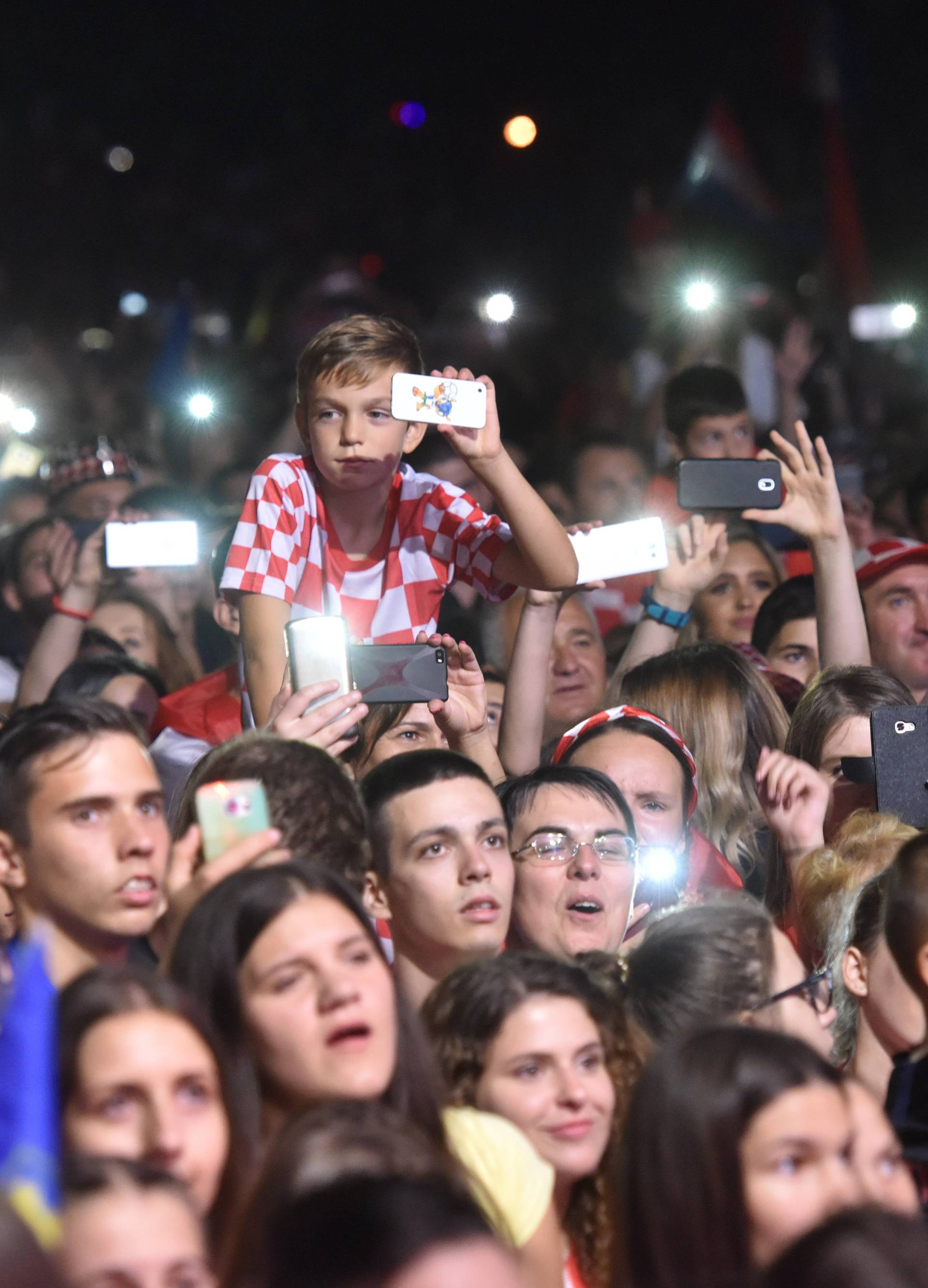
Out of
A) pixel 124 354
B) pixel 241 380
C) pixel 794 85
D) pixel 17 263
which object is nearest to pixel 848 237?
pixel 794 85

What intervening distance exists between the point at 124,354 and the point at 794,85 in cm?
420

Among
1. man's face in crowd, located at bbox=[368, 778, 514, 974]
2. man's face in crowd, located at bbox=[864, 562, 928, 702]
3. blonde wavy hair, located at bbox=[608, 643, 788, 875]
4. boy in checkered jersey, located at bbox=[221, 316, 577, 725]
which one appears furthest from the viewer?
man's face in crowd, located at bbox=[864, 562, 928, 702]

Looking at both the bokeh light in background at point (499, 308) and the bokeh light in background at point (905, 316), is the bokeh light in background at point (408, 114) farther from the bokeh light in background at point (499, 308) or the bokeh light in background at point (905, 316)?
the bokeh light in background at point (499, 308)

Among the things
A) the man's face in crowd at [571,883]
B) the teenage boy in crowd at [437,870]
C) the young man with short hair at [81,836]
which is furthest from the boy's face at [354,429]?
the young man with short hair at [81,836]

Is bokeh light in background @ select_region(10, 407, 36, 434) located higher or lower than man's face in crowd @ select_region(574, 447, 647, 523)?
higher

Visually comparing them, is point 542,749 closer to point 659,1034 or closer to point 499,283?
point 659,1034

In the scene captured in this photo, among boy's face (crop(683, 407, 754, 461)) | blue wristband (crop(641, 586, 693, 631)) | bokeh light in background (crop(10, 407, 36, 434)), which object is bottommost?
blue wristband (crop(641, 586, 693, 631))

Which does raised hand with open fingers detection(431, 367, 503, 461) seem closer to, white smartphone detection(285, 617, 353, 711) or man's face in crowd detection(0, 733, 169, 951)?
white smartphone detection(285, 617, 353, 711)

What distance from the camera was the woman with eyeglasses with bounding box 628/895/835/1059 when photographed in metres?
2.94

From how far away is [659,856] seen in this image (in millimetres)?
3793

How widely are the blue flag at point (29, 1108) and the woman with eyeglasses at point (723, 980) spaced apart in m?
1.32

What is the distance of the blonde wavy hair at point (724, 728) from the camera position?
4262mm

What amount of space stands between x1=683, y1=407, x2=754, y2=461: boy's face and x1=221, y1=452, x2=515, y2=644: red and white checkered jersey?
72.4 inches

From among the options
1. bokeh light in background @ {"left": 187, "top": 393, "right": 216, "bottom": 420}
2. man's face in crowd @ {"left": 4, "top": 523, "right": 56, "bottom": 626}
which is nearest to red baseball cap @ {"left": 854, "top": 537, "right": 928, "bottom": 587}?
bokeh light in background @ {"left": 187, "top": 393, "right": 216, "bottom": 420}
